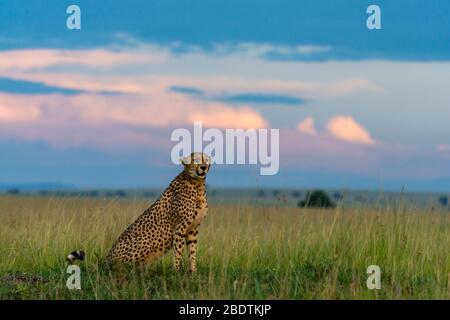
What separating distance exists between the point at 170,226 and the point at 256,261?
1535 millimetres

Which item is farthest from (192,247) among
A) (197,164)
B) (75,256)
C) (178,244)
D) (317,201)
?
(317,201)

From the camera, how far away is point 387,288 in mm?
7746

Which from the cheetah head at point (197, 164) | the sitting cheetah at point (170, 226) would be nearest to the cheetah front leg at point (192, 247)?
the sitting cheetah at point (170, 226)

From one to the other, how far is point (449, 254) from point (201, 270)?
9.98 ft

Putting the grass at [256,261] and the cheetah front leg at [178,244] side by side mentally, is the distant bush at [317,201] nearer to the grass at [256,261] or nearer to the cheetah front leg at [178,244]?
the grass at [256,261]

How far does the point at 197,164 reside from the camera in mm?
7859

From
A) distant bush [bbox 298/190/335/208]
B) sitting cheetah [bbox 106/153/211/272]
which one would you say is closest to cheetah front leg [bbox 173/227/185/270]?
sitting cheetah [bbox 106/153/211/272]

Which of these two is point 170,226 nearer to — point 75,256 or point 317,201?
point 75,256

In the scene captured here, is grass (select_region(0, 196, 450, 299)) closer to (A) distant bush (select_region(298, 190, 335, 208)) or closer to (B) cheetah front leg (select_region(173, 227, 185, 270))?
(B) cheetah front leg (select_region(173, 227, 185, 270))

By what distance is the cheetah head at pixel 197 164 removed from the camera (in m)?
7.76

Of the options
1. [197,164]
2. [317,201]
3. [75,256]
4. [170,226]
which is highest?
[317,201]

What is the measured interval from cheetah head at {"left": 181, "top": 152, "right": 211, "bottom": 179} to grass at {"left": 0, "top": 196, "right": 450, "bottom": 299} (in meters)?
0.94
